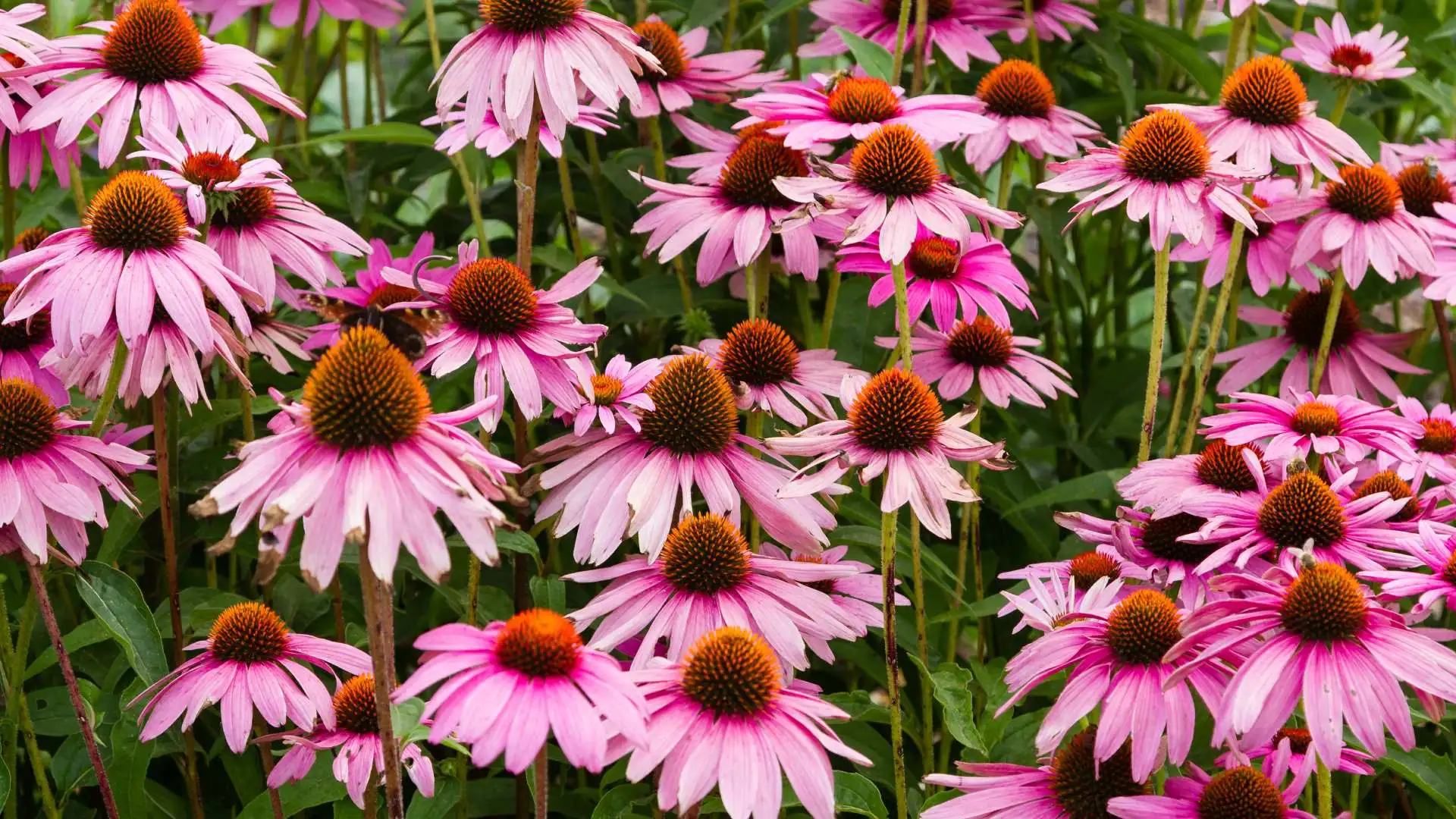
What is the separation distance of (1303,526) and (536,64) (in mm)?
852

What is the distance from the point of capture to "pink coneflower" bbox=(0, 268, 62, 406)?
1506 mm

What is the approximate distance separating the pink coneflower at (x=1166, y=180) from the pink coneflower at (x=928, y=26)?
52 cm

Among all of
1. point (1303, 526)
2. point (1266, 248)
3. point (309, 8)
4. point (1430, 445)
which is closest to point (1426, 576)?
point (1303, 526)

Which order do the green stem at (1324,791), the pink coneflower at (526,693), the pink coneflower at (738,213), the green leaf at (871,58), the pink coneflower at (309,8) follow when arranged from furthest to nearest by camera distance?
1. the pink coneflower at (309,8)
2. the green leaf at (871,58)
3. the pink coneflower at (738,213)
4. the green stem at (1324,791)
5. the pink coneflower at (526,693)

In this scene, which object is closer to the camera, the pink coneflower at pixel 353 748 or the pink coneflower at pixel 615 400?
the pink coneflower at pixel 353 748

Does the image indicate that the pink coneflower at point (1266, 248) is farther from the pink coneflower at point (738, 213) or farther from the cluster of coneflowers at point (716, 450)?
the pink coneflower at point (738, 213)

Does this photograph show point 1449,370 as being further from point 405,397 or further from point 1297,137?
point 405,397

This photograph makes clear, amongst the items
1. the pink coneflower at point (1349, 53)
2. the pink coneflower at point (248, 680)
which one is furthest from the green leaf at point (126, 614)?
the pink coneflower at point (1349, 53)

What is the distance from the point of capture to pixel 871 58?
187cm

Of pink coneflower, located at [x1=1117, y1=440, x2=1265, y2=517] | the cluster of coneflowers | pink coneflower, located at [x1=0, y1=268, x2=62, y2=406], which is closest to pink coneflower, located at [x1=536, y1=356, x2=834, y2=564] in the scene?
the cluster of coneflowers

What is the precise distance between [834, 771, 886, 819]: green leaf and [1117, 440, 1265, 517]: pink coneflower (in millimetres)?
400

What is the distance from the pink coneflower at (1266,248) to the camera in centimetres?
191

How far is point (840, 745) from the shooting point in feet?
3.24

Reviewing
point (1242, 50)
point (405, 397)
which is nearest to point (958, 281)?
point (405, 397)
